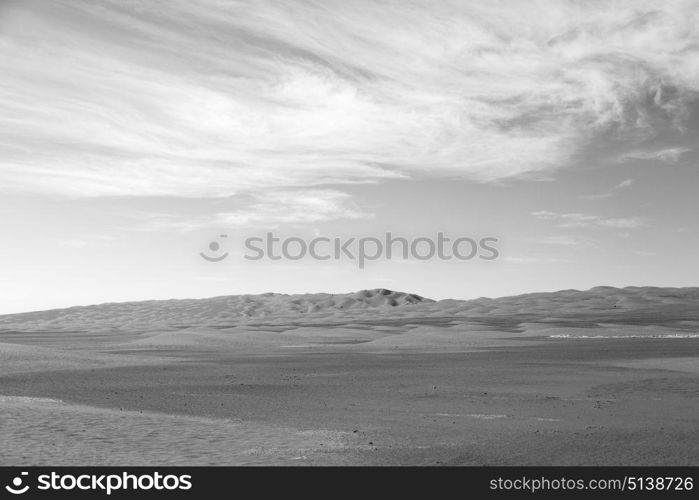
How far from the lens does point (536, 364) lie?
23438 mm

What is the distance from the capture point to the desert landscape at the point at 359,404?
390 inches

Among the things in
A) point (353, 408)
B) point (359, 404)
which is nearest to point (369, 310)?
point (359, 404)

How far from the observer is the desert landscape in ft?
32.5

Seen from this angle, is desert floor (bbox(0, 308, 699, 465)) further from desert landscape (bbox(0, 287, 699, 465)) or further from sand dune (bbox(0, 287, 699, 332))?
sand dune (bbox(0, 287, 699, 332))

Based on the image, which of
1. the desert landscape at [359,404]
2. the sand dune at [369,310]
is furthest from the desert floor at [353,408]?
the sand dune at [369,310]

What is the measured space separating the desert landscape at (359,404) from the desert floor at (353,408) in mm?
44

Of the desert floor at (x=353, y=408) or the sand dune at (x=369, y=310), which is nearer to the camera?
the desert floor at (x=353, y=408)

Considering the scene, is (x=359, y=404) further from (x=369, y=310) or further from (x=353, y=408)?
(x=369, y=310)

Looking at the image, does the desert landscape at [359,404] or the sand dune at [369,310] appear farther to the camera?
the sand dune at [369,310]

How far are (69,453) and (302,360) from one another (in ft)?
55.4

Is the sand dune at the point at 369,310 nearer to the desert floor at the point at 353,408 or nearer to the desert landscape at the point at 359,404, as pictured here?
the desert landscape at the point at 359,404

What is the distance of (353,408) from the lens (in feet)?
47.2

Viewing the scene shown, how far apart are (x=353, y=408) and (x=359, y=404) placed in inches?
22.5

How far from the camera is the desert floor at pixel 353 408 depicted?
389 inches
